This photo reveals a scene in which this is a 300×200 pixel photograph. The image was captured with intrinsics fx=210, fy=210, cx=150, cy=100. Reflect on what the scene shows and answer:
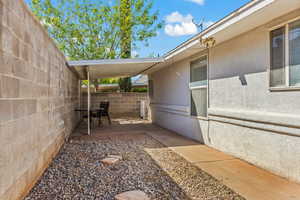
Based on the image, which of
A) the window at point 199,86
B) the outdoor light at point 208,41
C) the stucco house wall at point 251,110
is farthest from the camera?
the window at point 199,86

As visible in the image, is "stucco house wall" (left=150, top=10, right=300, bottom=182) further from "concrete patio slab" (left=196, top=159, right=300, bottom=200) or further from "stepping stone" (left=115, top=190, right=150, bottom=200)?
"stepping stone" (left=115, top=190, right=150, bottom=200)

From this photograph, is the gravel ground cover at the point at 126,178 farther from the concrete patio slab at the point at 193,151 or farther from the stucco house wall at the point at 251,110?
the stucco house wall at the point at 251,110

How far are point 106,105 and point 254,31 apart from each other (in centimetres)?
709

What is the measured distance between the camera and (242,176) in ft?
10.4

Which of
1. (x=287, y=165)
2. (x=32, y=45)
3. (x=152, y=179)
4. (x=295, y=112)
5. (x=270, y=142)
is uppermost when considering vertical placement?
(x=32, y=45)

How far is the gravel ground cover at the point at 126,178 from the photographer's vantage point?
2623 mm

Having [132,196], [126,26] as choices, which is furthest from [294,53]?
[126,26]

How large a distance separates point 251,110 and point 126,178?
2440 millimetres

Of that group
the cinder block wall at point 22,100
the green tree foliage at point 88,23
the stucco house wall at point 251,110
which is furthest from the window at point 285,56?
the green tree foliage at point 88,23

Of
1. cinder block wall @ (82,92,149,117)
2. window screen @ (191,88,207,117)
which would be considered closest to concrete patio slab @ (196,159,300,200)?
window screen @ (191,88,207,117)

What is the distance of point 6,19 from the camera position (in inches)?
80.3

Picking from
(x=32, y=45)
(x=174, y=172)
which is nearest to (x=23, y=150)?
(x=32, y=45)

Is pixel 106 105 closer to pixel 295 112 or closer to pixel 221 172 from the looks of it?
pixel 221 172

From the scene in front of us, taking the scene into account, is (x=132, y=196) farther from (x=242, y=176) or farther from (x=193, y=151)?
(x=193, y=151)
